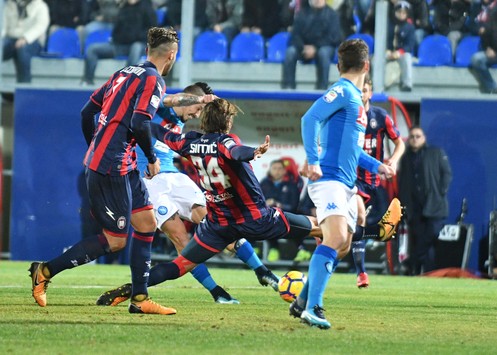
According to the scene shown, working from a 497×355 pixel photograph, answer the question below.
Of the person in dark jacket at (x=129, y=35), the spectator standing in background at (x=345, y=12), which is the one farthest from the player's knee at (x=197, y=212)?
the person in dark jacket at (x=129, y=35)

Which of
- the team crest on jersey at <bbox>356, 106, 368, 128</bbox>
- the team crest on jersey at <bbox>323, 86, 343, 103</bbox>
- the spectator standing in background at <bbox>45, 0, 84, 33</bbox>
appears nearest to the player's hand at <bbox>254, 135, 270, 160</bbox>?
the team crest on jersey at <bbox>323, 86, 343, 103</bbox>

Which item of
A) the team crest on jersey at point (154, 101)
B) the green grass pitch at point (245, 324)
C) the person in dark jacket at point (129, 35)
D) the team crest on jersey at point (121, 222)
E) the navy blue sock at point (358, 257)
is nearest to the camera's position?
the green grass pitch at point (245, 324)

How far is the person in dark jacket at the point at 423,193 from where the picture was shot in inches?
656

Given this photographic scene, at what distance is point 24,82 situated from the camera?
18859mm

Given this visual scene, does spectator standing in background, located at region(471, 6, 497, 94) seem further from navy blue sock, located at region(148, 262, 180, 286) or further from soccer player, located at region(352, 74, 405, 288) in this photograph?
navy blue sock, located at region(148, 262, 180, 286)

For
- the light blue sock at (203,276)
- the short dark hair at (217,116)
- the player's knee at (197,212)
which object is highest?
the short dark hair at (217,116)

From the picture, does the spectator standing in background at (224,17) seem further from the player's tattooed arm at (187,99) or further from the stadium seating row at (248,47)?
the player's tattooed arm at (187,99)

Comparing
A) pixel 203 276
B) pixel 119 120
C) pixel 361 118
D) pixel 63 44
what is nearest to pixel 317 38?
pixel 63 44

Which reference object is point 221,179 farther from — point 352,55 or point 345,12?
point 345,12

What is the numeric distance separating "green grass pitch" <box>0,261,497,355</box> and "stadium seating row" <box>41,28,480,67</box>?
6331 mm

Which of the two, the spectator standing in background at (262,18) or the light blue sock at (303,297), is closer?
the light blue sock at (303,297)

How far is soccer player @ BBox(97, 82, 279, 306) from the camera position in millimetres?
9578

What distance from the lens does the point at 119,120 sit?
8172 millimetres

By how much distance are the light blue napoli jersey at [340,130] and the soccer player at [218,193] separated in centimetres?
103
